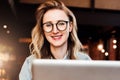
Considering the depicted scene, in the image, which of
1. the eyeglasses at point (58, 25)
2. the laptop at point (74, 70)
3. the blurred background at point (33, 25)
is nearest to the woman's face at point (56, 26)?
the eyeglasses at point (58, 25)

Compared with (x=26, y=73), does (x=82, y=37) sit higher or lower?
lower

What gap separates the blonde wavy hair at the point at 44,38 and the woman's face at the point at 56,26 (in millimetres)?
47

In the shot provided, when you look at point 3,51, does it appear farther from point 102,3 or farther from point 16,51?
point 102,3

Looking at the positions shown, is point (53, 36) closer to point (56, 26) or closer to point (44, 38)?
point (56, 26)

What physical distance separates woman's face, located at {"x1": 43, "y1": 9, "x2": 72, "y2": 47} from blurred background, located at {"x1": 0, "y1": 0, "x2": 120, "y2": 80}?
19.9 feet

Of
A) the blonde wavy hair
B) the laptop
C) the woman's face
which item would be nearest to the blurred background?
the blonde wavy hair

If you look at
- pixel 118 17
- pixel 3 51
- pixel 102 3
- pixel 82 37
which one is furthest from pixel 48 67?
pixel 82 37

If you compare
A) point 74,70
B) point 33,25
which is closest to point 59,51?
point 74,70

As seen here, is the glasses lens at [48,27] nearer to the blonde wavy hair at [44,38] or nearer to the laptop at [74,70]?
the blonde wavy hair at [44,38]

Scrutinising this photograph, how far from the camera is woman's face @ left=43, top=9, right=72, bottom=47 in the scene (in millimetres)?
1109

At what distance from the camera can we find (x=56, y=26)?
110 cm

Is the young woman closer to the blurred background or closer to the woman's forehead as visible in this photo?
the woman's forehead

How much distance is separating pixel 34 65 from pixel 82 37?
1305cm

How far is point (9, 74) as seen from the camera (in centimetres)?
1016
